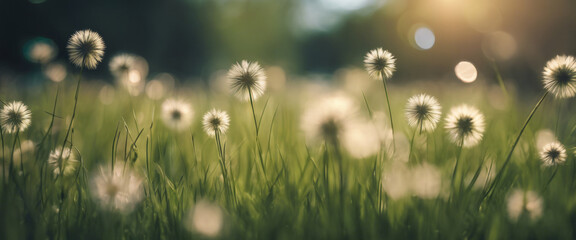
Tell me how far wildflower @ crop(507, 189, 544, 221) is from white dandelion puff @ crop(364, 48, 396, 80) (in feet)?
1.74

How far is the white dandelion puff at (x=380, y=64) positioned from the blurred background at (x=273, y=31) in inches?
121

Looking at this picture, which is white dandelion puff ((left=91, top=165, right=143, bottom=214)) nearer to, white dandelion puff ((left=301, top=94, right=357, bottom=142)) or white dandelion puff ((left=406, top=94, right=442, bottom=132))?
white dandelion puff ((left=301, top=94, right=357, bottom=142))

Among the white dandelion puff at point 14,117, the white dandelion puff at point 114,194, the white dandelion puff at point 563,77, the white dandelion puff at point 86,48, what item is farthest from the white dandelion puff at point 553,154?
the white dandelion puff at point 14,117

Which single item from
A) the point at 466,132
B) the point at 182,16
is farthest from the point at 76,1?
the point at 466,132

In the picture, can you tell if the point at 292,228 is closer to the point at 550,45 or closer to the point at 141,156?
the point at 141,156

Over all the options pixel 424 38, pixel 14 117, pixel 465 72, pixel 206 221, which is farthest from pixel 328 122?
pixel 424 38

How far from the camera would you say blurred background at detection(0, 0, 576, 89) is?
619 cm

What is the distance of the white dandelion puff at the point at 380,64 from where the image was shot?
1.31 meters

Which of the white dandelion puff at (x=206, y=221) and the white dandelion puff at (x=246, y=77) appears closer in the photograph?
the white dandelion puff at (x=206, y=221)

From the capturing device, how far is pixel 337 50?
92.2ft

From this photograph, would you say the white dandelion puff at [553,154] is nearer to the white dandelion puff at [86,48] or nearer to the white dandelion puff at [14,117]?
the white dandelion puff at [86,48]

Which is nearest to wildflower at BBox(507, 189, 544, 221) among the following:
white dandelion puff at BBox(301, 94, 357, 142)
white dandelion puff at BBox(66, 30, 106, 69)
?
white dandelion puff at BBox(301, 94, 357, 142)

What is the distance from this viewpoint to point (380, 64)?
1330mm

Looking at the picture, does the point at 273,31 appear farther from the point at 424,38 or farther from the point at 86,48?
the point at 86,48
